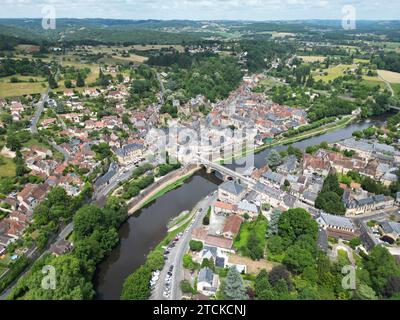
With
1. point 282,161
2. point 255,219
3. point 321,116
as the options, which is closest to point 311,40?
point 321,116

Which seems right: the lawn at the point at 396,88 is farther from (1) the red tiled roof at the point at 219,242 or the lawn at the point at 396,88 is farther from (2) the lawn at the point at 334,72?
(1) the red tiled roof at the point at 219,242

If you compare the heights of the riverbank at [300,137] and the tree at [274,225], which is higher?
the riverbank at [300,137]

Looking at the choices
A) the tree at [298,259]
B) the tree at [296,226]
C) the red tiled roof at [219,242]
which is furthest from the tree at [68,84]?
the tree at [298,259]

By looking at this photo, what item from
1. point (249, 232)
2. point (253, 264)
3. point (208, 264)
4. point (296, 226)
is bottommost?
point (253, 264)

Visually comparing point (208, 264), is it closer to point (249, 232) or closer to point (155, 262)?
point (155, 262)

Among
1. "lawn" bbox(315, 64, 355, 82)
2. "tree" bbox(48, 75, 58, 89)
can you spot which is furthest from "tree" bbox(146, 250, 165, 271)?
"lawn" bbox(315, 64, 355, 82)

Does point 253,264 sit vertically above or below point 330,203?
below

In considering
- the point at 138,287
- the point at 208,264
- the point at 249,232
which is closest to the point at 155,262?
the point at 138,287

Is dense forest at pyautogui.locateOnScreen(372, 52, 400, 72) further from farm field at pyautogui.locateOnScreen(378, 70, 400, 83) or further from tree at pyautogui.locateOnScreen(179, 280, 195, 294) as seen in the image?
tree at pyautogui.locateOnScreen(179, 280, 195, 294)
